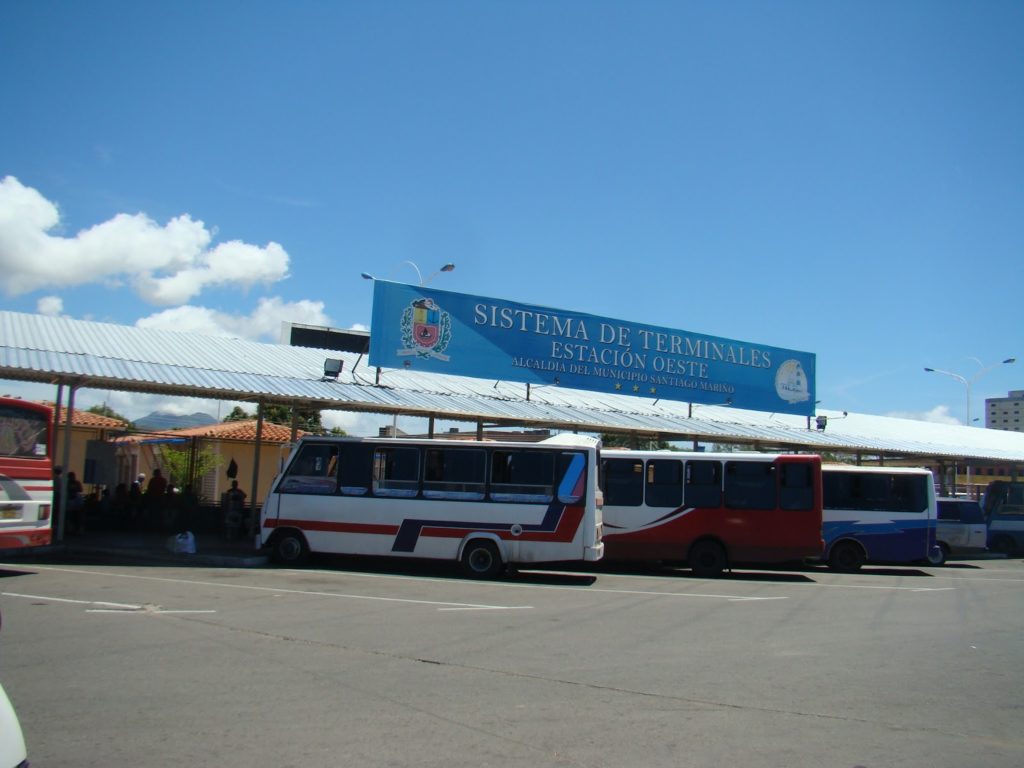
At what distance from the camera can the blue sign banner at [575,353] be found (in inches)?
940

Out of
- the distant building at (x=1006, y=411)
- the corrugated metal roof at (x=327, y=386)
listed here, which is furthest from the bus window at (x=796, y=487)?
the distant building at (x=1006, y=411)

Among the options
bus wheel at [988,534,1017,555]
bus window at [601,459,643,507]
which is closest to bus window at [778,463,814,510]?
bus window at [601,459,643,507]

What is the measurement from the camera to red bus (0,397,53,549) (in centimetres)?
1320

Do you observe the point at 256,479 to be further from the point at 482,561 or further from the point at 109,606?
the point at 109,606

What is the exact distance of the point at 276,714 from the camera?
20.9 feet

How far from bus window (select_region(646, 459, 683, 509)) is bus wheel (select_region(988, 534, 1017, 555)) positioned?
14.5m

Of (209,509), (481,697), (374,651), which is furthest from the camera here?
(209,509)

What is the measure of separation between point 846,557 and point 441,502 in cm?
1056

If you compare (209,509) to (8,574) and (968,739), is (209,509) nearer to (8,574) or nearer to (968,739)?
(8,574)

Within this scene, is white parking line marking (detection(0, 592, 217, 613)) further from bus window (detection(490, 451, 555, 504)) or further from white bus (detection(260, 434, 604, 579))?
bus window (detection(490, 451, 555, 504))

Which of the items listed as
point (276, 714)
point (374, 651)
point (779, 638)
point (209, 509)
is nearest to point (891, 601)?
point (779, 638)

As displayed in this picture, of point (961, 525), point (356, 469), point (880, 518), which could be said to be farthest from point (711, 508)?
point (961, 525)

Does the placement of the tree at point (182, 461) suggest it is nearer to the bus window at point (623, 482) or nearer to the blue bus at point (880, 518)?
the bus window at point (623, 482)

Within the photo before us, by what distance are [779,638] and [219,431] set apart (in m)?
28.9
